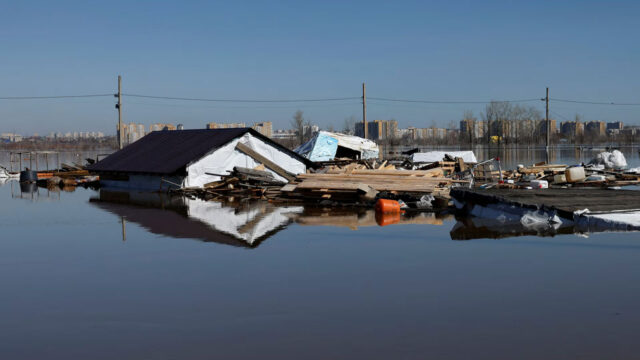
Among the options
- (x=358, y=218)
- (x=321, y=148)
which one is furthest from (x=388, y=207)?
(x=321, y=148)

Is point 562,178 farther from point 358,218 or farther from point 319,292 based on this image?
point 319,292

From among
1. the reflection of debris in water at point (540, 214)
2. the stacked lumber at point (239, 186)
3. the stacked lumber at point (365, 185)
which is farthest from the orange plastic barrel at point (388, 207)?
the stacked lumber at point (239, 186)

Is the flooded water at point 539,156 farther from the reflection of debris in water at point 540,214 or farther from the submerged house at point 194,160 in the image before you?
the reflection of debris in water at point 540,214

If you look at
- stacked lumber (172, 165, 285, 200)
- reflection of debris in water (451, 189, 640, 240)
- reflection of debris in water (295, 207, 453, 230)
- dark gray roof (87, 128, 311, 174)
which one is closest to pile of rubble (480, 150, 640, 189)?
reflection of debris in water (451, 189, 640, 240)

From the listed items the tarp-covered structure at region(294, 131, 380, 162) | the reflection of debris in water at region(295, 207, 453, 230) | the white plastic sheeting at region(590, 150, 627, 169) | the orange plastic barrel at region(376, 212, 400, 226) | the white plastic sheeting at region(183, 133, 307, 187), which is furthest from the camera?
the tarp-covered structure at region(294, 131, 380, 162)

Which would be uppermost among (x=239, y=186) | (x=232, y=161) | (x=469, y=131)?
(x=469, y=131)

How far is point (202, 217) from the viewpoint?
63.1 feet

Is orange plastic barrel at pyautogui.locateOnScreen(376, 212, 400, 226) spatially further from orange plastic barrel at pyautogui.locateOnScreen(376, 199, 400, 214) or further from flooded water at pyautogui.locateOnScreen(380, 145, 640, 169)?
flooded water at pyautogui.locateOnScreen(380, 145, 640, 169)

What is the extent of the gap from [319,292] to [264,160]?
69.5 ft

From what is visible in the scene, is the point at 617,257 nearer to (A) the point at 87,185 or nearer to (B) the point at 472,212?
(B) the point at 472,212

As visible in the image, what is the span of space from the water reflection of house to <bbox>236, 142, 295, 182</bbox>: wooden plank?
5.03 meters

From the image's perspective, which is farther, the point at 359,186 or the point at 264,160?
the point at 264,160

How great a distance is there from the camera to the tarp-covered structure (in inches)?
1778

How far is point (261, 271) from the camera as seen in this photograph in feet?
35.9
